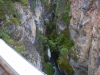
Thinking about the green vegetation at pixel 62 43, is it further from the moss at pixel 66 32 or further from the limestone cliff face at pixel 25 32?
the limestone cliff face at pixel 25 32

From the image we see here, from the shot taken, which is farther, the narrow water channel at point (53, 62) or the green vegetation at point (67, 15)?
the green vegetation at point (67, 15)

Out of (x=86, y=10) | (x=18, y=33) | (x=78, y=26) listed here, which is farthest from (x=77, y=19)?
(x=18, y=33)

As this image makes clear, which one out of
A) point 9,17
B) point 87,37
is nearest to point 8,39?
point 9,17

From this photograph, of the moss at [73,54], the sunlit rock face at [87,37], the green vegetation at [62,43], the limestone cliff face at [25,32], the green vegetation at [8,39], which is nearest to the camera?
the green vegetation at [8,39]

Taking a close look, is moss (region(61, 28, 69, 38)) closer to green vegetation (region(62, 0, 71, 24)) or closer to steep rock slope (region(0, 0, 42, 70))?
green vegetation (region(62, 0, 71, 24))

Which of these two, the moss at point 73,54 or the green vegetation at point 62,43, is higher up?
the moss at point 73,54

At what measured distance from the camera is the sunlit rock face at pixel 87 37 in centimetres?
1310

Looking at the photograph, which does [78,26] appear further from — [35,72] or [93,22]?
[35,72]

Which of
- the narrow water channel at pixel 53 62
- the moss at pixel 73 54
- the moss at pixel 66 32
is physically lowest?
the narrow water channel at pixel 53 62

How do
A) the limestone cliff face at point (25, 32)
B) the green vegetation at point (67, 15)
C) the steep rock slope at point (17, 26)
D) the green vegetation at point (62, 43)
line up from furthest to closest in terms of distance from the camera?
the green vegetation at point (67, 15) < the green vegetation at point (62, 43) < the limestone cliff face at point (25, 32) < the steep rock slope at point (17, 26)

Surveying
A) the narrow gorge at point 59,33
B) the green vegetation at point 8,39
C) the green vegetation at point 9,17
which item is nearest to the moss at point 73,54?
the narrow gorge at point 59,33

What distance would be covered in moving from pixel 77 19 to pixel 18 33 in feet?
20.9

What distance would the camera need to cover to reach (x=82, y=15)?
15.3 meters

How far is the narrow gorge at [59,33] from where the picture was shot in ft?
38.4
